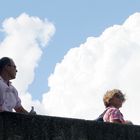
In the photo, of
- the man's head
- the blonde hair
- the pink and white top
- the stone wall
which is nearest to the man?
the man's head

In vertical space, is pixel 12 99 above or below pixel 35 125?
above

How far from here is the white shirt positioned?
756 cm

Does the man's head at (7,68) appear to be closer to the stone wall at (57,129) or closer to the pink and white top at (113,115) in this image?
the stone wall at (57,129)

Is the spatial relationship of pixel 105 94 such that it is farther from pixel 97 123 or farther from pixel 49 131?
pixel 49 131

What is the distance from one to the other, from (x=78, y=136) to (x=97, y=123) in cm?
34

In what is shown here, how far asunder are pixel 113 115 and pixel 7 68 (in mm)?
1753

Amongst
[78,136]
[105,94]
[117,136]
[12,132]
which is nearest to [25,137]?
[12,132]

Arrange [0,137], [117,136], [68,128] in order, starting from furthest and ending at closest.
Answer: [117,136], [68,128], [0,137]

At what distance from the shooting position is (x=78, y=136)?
751 cm

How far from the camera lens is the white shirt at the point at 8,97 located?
756 centimetres

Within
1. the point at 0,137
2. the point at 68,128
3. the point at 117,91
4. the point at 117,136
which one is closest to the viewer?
the point at 0,137

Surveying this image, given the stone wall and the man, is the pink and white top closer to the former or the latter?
the stone wall

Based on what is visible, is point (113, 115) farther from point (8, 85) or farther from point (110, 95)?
point (8, 85)

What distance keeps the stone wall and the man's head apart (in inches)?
35.0
